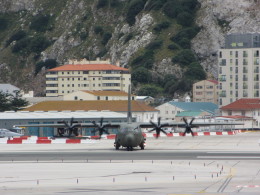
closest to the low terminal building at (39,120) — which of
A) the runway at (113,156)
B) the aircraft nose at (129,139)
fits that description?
the aircraft nose at (129,139)

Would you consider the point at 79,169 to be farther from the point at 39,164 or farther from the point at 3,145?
the point at 3,145

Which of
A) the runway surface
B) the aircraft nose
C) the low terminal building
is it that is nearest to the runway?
the runway surface

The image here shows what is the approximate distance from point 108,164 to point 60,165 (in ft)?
13.6

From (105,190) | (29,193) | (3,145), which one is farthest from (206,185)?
(3,145)

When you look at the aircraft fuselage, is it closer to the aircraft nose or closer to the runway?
the aircraft nose

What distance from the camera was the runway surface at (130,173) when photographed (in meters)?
49.7

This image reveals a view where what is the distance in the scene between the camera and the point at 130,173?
60125 millimetres

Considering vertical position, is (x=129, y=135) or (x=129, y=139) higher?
(x=129, y=135)

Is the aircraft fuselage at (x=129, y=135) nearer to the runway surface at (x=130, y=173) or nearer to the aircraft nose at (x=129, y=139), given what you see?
the aircraft nose at (x=129, y=139)

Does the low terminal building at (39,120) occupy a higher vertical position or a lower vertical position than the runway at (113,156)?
Result: higher

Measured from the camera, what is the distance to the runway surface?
49656mm

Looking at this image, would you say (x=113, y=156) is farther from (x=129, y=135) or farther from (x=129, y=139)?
(x=129, y=139)

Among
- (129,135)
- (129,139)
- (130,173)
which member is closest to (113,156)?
(129,135)

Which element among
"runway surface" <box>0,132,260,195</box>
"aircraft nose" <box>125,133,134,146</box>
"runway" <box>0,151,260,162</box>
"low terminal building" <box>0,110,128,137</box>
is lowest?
"runway surface" <box>0,132,260,195</box>
